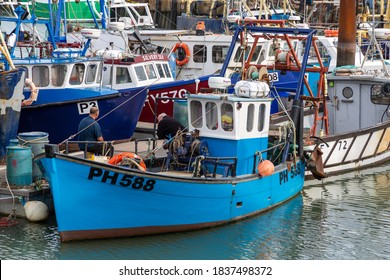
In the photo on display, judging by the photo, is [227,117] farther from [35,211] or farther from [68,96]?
[68,96]

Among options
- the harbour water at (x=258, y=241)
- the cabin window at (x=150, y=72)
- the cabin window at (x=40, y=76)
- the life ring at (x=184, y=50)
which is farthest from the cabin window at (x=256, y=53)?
the harbour water at (x=258, y=241)

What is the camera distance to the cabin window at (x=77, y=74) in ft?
66.2

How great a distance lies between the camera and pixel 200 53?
2500 centimetres

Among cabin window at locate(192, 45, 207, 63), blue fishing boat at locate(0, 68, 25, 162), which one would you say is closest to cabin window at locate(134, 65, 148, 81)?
cabin window at locate(192, 45, 207, 63)

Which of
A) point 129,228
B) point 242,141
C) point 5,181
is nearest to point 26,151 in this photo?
point 5,181

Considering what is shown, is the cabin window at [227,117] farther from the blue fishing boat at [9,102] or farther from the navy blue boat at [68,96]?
the blue fishing boat at [9,102]

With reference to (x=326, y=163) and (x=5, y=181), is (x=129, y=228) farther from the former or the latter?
(x=326, y=163)

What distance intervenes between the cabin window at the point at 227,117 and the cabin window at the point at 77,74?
5.49 m

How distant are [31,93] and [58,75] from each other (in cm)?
100

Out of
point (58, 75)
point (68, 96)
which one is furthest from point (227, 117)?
point (58, 75)

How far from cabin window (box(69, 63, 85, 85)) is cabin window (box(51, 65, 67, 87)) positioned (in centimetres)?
→ 21

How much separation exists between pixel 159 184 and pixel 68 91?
6.24m

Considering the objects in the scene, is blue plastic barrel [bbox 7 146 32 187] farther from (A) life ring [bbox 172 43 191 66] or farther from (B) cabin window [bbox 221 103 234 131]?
(A) life ring [bbox 172 43 191 66]

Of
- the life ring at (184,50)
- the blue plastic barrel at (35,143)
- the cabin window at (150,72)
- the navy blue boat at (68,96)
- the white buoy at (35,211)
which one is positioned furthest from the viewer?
the life ring at (184,50)
